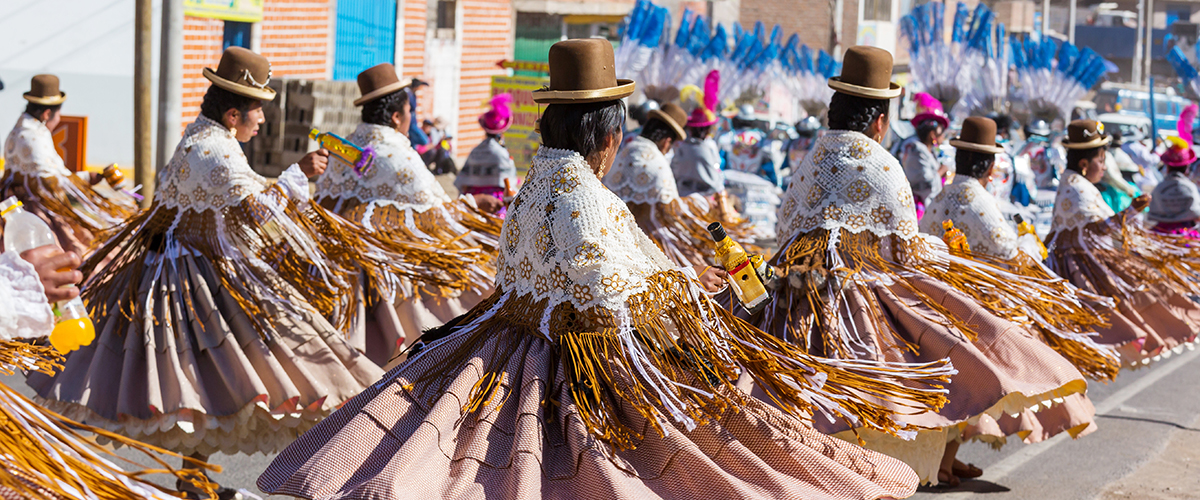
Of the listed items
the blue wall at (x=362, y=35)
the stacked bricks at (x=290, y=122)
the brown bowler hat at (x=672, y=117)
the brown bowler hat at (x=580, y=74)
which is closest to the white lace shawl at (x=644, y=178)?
the brown bowler hat at (x=672, y=117)

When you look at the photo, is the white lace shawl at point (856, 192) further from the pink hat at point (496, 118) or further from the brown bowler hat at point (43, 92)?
the brown bowler hat at point (43, 92)

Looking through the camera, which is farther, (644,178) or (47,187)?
(47,187)

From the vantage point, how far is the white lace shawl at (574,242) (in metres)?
3.34

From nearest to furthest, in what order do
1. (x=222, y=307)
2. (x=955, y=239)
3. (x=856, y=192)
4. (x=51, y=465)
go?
(x=51, y=465)
(x=856, y=192)
(x=222, y=307)
(x=955, y=239)

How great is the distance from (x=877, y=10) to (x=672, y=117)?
38.5 metres

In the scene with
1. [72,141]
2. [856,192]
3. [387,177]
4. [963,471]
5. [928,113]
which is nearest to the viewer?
[856,192]

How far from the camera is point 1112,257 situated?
7457 mm

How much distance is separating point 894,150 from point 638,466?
881 cm

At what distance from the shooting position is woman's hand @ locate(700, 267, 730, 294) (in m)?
3.75

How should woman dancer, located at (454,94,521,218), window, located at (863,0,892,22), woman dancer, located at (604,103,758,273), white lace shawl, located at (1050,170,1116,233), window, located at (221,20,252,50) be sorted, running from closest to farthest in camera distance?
1. white lace shawl, located at (1050,170,1116,233)
2. woman dancer, located at (604,103,758,273)
3. woman dancer, located at (454,94,521,218)
4. window, located at (221,20,252,50)
5. window, located at (863,0,892,22)

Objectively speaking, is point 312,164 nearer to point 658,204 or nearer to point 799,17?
point 658,204

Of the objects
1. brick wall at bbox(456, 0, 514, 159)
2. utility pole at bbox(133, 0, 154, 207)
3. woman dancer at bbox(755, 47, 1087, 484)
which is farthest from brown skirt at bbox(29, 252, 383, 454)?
brick wall at bbox(456, 0, 514, 159)

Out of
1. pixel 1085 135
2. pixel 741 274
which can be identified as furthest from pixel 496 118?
pixel 741 274

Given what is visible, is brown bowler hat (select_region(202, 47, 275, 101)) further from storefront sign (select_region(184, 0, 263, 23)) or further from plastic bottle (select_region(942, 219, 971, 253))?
storefront sign (select_region(184, 0, 263, 23))
